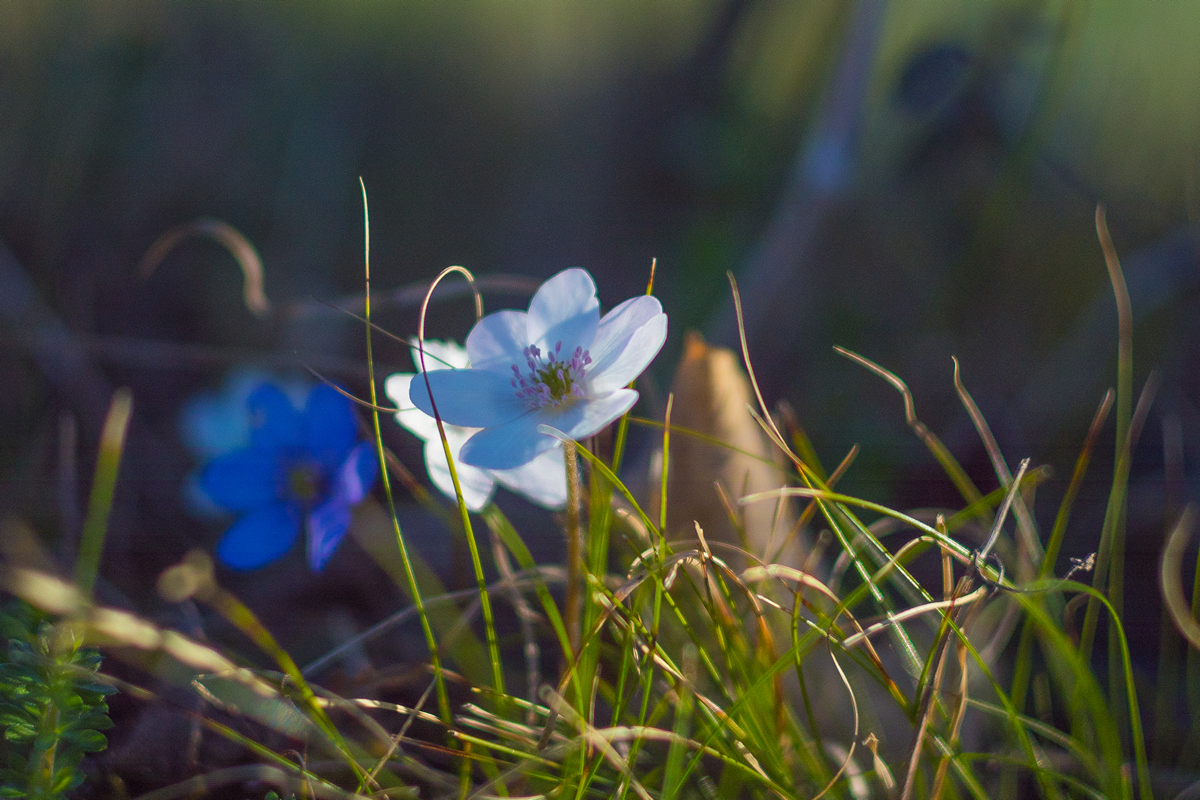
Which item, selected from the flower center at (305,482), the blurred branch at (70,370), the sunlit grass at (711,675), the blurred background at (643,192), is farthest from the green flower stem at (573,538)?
the blurred branch at (70,370)

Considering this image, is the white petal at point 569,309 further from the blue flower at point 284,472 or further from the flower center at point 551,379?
the blue flower at point 284,472

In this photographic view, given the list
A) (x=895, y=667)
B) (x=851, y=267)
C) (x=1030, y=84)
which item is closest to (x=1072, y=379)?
(x=851, y=267)

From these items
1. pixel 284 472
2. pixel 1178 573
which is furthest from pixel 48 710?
pixel 1178 573

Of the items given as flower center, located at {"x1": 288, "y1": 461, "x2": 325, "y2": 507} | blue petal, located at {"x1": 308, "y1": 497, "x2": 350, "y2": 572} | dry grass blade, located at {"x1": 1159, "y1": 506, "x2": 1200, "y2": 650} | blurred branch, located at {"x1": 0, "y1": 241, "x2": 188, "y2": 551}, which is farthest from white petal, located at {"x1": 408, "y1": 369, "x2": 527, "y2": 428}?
blurred branch, located at {"x1": 0, "y1": 241, "x2": 188, "y2": 551}

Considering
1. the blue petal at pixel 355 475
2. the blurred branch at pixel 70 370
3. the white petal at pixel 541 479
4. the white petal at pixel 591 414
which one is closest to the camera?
the white petal at pixel 591 414

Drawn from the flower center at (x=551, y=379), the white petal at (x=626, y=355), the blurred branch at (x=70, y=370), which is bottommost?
the blurred branch at (x=70, y=370)

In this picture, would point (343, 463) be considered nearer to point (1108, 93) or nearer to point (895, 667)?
point (895, 667)
